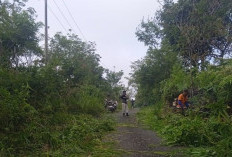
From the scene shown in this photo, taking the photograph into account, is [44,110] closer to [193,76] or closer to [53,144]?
[53,144]

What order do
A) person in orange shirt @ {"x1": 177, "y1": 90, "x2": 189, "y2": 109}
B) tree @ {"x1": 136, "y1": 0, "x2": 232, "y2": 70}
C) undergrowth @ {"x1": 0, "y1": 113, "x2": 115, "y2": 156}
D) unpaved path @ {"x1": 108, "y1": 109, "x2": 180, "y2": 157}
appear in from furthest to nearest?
tree @ {"x1": 136, "y1": 0, "x2": 232, "y2": 70} < person in orange shirt @ {"x1": 177, "y1": 90, "x2": 189, "y2": 109} < unpaved path @ {"x1": 108, "y1": 109, "x2": 180, "y2": 157} < undergrowth @ {"x1": 0, "y1": 113, "x2": 115, "y2": 156}

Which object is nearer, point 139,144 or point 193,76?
point 139,144

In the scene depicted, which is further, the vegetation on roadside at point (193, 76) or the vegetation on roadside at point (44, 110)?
the vegetation on roadside at point (193, 76)

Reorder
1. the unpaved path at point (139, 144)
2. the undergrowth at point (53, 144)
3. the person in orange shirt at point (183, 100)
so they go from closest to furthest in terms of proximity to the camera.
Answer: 1. the undergrowth at point (53, 144)
2. the unpaved path at point (139, 144)
3. the person in orange shirt at point (183, 100)

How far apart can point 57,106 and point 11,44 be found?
850 centimetres

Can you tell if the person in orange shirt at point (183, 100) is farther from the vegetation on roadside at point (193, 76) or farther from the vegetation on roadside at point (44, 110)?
the vegetation on roadside at point (44, 110)

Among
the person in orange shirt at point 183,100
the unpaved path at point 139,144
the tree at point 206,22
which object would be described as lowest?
the unpaved path at point 139,144

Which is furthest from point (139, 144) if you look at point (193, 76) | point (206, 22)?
point (206, 22)

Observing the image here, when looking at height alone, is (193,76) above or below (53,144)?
above

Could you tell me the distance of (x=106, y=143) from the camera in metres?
7.46

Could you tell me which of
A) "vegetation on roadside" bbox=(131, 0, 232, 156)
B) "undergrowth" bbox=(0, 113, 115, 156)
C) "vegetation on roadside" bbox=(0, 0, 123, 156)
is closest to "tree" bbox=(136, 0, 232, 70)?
"vegetation on roadside" bbox=(131, 0, 232, 156)

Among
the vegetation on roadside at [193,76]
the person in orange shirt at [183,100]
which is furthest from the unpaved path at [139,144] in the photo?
the person in orange shirt at [183,100]

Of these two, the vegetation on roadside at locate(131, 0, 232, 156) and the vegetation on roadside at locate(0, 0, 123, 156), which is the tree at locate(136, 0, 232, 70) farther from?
the vegetation on roadside at locate(0, 0, 123, 156)

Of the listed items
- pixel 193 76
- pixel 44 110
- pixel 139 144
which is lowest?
pixel 139 144
